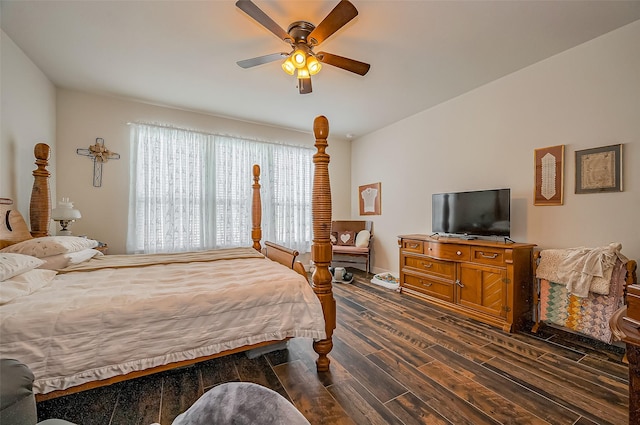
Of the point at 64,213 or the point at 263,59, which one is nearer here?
the point at 263,59

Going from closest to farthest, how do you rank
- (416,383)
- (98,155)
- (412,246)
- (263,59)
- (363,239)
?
(416,383), (263,59), (98,155), (412,246), (363,239)

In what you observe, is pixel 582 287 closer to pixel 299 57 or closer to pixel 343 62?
pixel 343 62

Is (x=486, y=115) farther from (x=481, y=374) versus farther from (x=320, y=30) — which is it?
(x=481, y=374)

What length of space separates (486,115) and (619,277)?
2109mm

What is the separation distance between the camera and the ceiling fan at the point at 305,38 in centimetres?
177

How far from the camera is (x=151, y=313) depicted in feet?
4.64

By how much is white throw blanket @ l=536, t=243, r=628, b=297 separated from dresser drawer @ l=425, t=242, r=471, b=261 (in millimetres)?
667

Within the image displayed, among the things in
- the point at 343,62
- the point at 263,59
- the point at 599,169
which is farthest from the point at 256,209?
the point at 599,169

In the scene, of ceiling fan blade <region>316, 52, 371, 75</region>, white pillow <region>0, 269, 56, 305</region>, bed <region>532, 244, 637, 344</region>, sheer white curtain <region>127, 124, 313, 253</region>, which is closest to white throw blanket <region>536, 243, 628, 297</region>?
bed <region>532, 244, 637, 344</region>

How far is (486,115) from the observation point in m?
3.23

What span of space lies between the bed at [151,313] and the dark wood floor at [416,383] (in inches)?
11.8

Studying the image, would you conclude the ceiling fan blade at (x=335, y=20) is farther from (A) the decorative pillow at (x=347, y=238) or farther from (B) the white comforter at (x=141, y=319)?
(A) the decorative pillow at (x=347, y=238)

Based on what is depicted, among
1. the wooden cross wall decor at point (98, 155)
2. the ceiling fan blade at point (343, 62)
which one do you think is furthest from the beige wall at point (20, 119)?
the ceiling fan blade at point (343, 62)

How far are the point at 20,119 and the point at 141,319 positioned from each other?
109 inches
